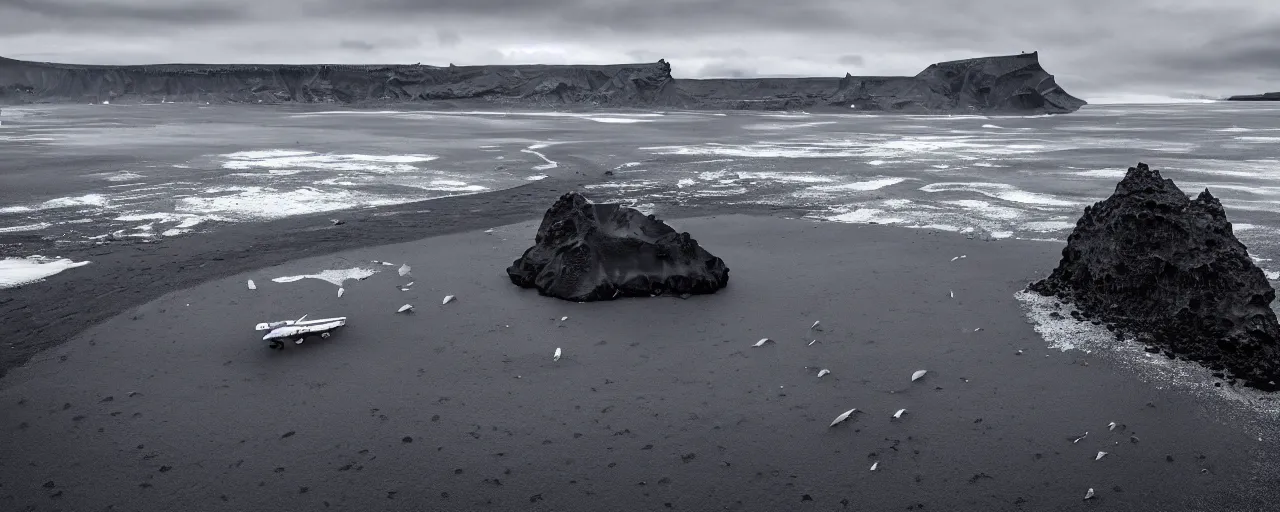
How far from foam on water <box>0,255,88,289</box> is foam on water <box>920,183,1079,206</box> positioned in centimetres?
1029

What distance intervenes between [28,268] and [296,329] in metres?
3.40

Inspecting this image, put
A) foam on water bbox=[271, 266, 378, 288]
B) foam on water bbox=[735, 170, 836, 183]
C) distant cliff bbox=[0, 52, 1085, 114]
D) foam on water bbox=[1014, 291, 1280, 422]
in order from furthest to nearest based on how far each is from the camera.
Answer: distant cliff bbox=[0, 52, 1085, 114] → foam on water bbox=[735, 170, 836, 183] → foam on water bbox=[271, 266, 378, 288] → foam on water bbox=[1014, 291, 1280, 422]

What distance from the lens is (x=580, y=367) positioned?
195 inches

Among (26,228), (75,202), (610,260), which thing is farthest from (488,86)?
(610,260)

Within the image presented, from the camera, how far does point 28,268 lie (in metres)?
7.09

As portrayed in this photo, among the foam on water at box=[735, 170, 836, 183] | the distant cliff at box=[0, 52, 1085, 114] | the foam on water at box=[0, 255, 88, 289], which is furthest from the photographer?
the distant cliff at box=[0, 52, 1085, 114]

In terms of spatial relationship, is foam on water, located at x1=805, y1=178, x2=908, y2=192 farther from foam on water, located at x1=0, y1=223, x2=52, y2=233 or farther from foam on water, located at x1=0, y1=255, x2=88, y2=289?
foam on water, located at x1=0, y1=223, x2=52, y2=233

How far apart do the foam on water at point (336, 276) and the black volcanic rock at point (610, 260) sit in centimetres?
123

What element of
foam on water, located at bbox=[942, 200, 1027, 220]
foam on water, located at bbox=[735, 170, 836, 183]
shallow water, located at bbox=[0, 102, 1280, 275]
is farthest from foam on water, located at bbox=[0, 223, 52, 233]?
foam on water, located at bbox=[942, 200, 1027, 220]

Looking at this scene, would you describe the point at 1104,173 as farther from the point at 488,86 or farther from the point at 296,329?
the point at 488,86

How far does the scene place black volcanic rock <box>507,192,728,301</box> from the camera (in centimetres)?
649

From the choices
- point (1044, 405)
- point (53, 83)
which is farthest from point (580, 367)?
point (53, 83)

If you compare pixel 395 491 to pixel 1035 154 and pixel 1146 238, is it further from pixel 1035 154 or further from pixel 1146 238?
pixel 1035 154

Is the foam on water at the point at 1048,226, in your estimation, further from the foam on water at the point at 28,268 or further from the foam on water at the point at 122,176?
the foam on water at the point at 122,176
